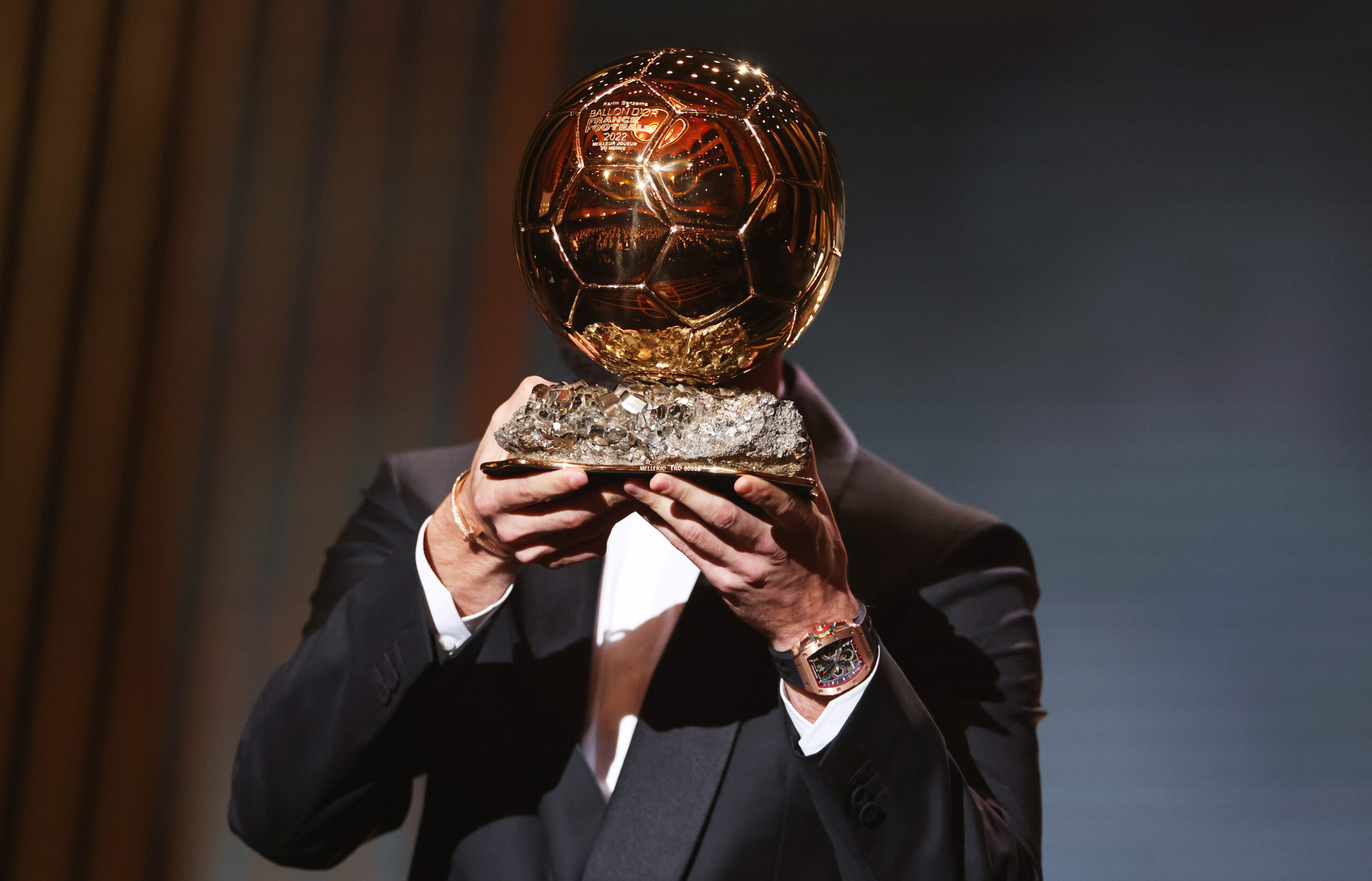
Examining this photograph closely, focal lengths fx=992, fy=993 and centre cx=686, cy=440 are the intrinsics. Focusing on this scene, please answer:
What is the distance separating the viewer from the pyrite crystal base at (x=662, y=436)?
75 centimetres

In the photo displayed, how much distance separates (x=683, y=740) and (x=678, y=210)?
0.61m

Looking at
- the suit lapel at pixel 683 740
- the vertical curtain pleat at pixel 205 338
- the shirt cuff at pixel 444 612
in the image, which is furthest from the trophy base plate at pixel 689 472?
the vertical curtain pleat at pixel 205 338

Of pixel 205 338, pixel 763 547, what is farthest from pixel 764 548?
pixel 205 338

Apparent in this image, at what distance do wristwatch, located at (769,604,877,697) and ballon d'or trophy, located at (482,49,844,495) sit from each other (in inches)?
6.6

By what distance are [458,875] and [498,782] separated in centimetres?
12

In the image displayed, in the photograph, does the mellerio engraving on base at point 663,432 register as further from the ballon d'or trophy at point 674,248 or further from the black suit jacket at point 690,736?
the black suit jacket at point 690,736

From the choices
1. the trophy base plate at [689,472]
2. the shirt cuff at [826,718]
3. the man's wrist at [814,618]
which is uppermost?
the trophy base plate at [689,472]

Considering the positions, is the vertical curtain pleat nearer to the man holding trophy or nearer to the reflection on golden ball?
the man holding trophy

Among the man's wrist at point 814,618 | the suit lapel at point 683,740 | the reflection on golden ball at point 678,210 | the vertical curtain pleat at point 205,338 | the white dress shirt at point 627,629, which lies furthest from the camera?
the vertical curtain pleat at point 205,338

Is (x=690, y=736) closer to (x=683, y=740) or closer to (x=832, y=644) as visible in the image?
(x=683, y=740)

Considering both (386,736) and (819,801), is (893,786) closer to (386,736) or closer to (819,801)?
(819,801)

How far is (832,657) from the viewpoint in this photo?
34.6 inches

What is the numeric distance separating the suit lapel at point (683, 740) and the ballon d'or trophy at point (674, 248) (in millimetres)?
411

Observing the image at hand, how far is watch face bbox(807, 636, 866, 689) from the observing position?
87cm
